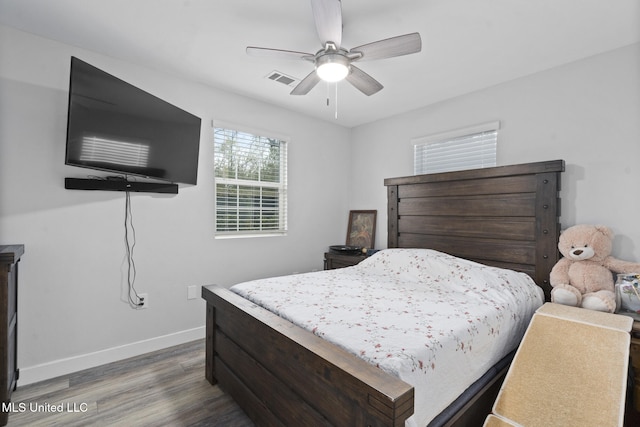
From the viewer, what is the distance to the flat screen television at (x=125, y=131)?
6.53 ft

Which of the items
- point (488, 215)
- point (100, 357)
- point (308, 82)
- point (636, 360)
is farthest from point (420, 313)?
point (100, 357)

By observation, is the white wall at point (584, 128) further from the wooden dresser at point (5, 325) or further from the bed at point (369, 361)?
the wooden dresser at point (5, 325)

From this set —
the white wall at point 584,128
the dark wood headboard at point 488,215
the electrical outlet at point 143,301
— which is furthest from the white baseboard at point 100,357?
the white wall at point 584,128

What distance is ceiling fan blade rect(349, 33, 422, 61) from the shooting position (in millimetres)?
1723

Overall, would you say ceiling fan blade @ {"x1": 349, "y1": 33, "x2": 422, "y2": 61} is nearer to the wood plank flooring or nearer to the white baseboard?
the wood plank flooring

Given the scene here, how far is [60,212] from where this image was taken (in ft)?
7.54

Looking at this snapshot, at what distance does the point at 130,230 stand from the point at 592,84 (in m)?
3.94

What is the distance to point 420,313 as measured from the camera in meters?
1.72

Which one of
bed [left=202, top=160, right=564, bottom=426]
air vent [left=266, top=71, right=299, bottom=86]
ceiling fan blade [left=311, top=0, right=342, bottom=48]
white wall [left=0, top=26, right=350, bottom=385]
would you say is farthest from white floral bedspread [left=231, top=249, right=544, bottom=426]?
air vent [left=266, top=71, right=299, bottom=86]

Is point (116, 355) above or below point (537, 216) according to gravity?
below

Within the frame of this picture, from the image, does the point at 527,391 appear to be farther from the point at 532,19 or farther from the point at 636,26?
the point at 636,26

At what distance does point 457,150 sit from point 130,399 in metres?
3.53

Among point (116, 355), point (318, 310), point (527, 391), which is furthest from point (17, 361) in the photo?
point (527, 391)

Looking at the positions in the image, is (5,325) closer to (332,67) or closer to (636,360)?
(332,67)
